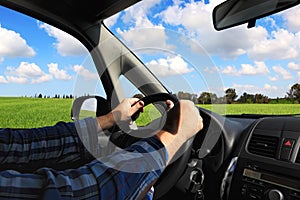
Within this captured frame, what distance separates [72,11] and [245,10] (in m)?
1.05

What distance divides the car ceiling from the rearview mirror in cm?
62

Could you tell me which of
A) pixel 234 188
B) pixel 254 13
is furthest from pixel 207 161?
pixel 254 13

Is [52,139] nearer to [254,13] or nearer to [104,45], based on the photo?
[104,45]

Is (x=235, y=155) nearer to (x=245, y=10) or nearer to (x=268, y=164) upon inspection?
(x=268, y=164)

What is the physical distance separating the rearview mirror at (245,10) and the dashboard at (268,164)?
444 mm

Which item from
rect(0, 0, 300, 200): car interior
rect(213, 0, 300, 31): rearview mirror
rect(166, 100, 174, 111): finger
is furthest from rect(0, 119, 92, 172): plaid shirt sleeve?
rect(213, 0, 300, 31): rearview mirror

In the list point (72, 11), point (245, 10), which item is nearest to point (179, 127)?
point (245, 10)

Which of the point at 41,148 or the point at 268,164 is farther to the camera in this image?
the point at 41,148

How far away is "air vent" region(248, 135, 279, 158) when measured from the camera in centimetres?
132

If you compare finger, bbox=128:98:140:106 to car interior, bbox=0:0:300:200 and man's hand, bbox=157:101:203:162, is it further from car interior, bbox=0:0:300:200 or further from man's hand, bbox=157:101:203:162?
man's hand, bbox=157:101:203:162

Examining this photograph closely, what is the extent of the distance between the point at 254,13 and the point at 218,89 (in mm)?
384

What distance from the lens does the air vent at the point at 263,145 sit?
51.9 inches

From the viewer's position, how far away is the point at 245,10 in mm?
1362

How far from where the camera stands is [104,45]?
2.07 meters
